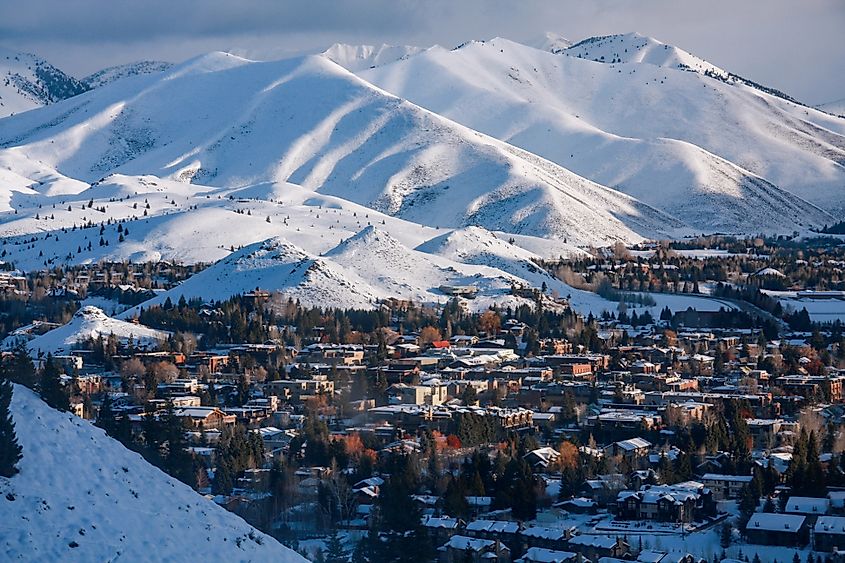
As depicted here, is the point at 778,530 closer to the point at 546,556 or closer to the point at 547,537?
the point at 547,537

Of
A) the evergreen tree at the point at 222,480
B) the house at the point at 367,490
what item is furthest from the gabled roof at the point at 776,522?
the evergreen tree at the point at 222,480

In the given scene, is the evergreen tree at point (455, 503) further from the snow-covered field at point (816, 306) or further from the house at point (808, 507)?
the snow-covered field at point (816, 306)

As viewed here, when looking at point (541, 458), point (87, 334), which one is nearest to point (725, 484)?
point (541, 458)

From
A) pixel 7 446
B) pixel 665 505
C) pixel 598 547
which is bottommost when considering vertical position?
pixel 598 547

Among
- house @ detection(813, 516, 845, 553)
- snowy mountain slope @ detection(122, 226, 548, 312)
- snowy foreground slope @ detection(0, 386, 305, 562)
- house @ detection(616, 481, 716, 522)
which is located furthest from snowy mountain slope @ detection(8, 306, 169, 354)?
snowy foreground slope @ detection(0, 386, 305, 562)

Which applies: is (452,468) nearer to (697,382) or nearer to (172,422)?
(172,422)

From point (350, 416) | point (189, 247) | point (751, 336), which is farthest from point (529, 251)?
point (350, 416)

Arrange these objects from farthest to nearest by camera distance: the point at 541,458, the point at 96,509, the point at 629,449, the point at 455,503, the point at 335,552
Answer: the point at 629,449
the point at 541,458
the point at 455,503
the point at 335,552
the point at 96,509
